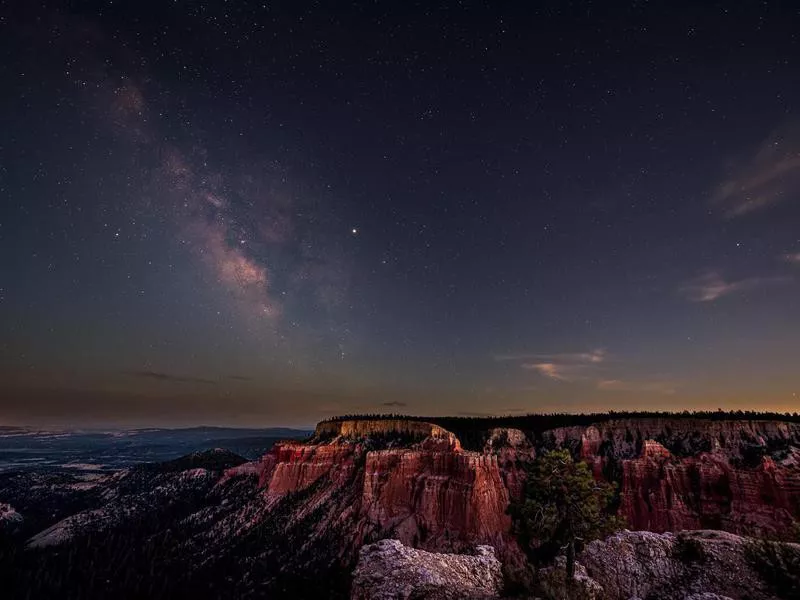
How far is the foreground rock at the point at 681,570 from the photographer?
16469 millimetres

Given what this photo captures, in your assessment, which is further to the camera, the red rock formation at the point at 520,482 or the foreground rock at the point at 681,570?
the red rock formation at the point at 520,482

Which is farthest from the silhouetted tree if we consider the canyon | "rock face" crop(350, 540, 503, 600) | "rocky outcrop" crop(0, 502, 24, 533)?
"rocky outcrop" crop(0, 502, 24, 533)

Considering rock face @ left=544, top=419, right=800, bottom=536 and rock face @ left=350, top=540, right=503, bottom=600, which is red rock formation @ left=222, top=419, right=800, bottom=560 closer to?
rock face @ left=544, top=419, right=800, bottom=536

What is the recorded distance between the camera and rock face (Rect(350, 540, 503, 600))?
17594mm

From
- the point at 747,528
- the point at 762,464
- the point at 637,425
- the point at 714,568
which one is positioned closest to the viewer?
the point at 714,568

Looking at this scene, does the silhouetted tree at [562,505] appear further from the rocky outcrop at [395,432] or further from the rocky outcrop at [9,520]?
the rocky outcrop at [9,520]

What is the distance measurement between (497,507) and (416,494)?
606 inches

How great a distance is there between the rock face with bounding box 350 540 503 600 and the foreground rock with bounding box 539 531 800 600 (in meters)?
3.19

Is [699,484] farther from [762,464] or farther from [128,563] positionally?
[128,563]

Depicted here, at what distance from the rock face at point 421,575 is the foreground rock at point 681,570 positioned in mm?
3188

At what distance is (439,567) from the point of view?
821 inches

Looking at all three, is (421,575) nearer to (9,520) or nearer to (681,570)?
(681,570)

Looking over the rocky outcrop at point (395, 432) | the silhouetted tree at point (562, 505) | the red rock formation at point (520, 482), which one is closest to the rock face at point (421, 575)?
the silhouetted tree at point (562, 505)

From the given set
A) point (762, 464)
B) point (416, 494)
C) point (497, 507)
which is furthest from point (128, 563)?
A: point (762, 464)
